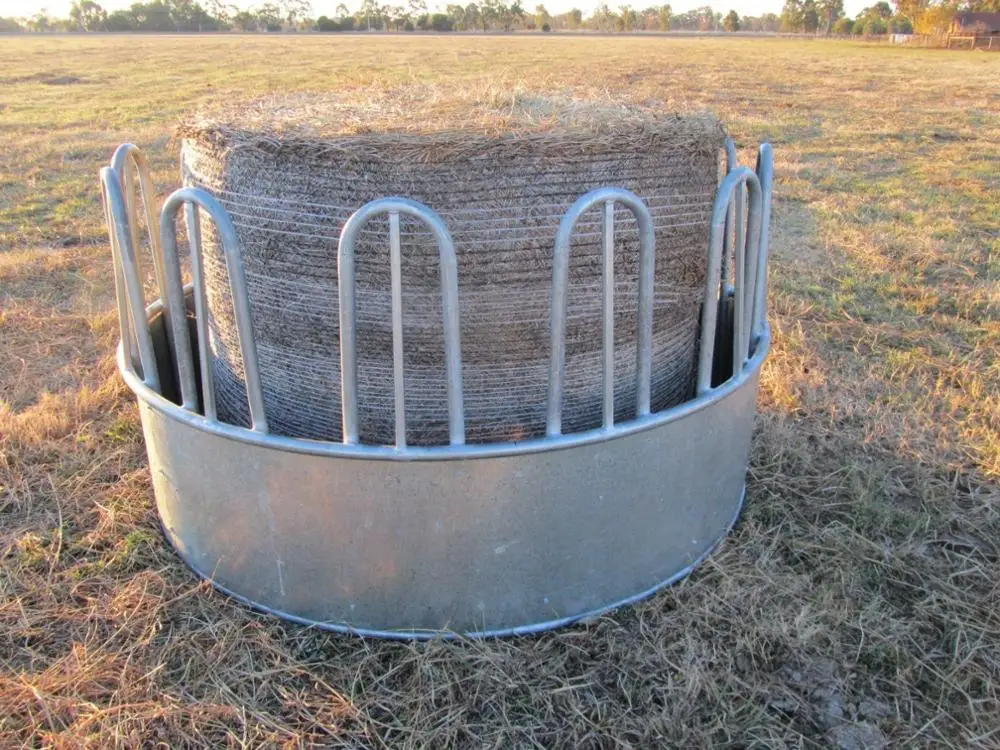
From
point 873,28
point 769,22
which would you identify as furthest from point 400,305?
point 769,22

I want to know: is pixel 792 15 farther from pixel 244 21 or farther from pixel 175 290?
pixel 175 290

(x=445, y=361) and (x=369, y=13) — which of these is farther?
(x=369, y=13)

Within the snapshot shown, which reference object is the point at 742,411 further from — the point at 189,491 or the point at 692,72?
the point at 692,72

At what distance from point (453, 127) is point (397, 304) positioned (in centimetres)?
72

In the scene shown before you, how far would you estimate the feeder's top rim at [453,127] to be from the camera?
2.44m

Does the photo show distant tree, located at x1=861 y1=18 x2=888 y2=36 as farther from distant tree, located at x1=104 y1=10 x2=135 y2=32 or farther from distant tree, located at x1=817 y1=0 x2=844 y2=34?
distant tree, located at x1=104 y1=10 x2=135 y2=32

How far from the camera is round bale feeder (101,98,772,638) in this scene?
93.8 inches

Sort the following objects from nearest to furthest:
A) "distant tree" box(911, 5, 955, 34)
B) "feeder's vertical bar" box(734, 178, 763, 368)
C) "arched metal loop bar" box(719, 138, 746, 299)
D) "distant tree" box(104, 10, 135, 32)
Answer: "feeder's vertical bar" box(734, 178, 763, 368), "arched metal loop bar" box(719, 138, 746, 299), "distant tree" box(911, 5, 955, 34), "distant tree" box(104, 10, 135, 32)

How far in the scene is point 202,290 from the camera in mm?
2514

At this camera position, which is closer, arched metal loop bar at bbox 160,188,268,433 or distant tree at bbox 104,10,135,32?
arched metal loop bar at bbox 160,188,268,433

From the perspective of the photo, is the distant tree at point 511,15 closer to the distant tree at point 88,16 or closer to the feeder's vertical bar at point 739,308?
the distant tree at point 88,16

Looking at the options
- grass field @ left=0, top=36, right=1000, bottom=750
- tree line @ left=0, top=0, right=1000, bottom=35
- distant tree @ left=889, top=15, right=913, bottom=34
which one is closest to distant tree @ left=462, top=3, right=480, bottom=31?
tree line @ left=0, top=0, right=1000, bottom=35

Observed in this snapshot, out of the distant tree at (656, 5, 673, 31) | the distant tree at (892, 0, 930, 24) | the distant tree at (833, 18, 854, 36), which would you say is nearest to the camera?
the distant tree at (892, 0, 930, 24)

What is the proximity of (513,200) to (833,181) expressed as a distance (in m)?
8.23
